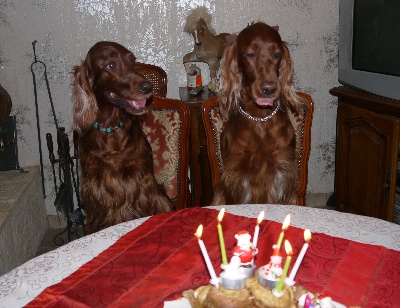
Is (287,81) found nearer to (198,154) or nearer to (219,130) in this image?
(219,130)

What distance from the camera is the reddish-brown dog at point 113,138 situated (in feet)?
6.93

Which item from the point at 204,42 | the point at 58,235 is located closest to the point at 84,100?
the point at 204,42

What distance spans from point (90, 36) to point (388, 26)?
5.84ft

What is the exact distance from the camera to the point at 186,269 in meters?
1.21

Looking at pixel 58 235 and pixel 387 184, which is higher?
pixel 387 184

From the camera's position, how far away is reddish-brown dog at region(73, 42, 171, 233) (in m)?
2.11

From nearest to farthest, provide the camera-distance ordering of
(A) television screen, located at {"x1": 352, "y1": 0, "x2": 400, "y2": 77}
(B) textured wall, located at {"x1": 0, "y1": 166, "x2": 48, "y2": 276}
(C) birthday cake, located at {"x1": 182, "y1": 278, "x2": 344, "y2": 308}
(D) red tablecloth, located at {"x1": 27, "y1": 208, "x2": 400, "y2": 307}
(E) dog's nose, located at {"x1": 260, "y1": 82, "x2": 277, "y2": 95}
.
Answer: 1. (C) birthday cake, located at {"x1": 182, "y1": 278, "x2": 344, "y2": 308}
2. (D) red tablecloth, located at {"x1": 27, "y1": 208, "x2": 400, "y2": 307}
3. (E) dog's nose, located at {"x1": 260, "y1": 82, "x2": 277, "y2": 95}
4. (B) textured wall, located at {"x1": 0, "y1": 166, "x2": 48, "y2": 276}
5. (A) television screen, located at {"x1": 352, "y1": 0, "x2": 400, "y2": 77}

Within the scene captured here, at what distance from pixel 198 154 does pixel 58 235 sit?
106 cm

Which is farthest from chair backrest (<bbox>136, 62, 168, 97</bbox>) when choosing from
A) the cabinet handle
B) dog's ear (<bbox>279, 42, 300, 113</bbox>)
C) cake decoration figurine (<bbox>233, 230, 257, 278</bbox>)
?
cake decoration figurine (<bbox>233, 230, 257, 278</bbox>)

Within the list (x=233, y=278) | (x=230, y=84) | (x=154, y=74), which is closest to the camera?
(x=233, y=278)

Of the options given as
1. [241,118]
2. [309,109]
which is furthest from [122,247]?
[309,109]

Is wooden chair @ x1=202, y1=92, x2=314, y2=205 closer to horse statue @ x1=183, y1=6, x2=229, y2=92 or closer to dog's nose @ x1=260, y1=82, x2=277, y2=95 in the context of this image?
dog's nose @ x1=260, y1=82, x2=277, y2=95

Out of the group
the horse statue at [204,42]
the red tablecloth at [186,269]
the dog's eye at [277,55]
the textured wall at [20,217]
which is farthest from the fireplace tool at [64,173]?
the red tablecloth at [186,269]

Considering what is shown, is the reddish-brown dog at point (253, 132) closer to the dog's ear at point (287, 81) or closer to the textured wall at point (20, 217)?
the dog's ear at point (287, 81)
